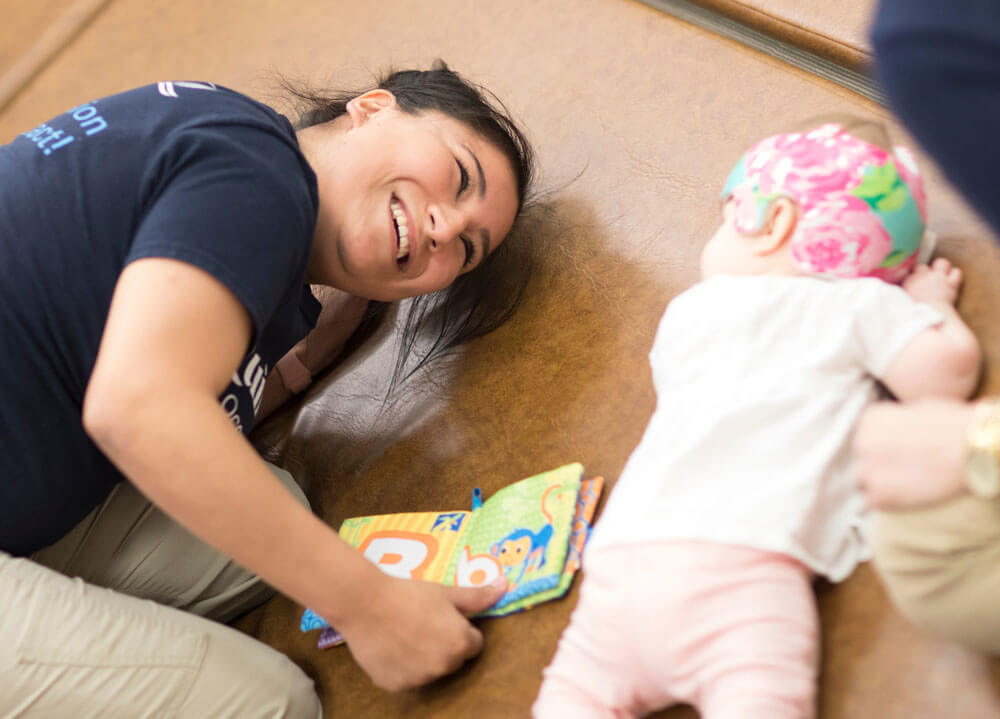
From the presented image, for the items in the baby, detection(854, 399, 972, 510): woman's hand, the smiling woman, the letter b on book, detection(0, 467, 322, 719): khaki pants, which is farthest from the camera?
the letter b on book

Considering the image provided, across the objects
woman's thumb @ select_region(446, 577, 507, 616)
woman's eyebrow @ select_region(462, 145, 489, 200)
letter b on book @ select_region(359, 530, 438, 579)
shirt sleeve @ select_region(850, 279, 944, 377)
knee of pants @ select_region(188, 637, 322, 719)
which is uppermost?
woman's eyebrow @ select_region(462, 145, 489, 200)

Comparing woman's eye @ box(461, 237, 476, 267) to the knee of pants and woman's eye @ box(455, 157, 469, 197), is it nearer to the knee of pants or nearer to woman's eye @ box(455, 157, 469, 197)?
woman's eye @ box(455, 157, 469, 197)

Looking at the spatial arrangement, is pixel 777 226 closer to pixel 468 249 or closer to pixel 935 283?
pixel 935 283

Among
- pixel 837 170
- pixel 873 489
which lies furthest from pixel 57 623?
pixel 837 170

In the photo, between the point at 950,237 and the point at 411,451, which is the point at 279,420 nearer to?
the point at 411,451

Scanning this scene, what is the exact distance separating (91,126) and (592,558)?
0.78 meters

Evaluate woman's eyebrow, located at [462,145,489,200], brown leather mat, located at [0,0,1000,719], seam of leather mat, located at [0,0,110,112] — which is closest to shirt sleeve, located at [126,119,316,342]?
woman's eyebrow, located at [462,145,489,200]

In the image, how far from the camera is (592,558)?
0.87m

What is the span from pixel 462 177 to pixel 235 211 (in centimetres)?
35

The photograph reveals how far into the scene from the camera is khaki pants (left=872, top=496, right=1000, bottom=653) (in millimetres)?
668

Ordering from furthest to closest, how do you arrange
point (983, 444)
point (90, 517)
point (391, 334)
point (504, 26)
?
point (504, 26)
point (391, 334)
point (90, 517)
point (983, 444)

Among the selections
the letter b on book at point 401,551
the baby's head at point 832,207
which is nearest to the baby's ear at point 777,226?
the baby's head at point 832,207

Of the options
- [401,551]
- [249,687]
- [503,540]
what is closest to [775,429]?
[503,540]

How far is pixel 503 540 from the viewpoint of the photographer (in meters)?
1.07
